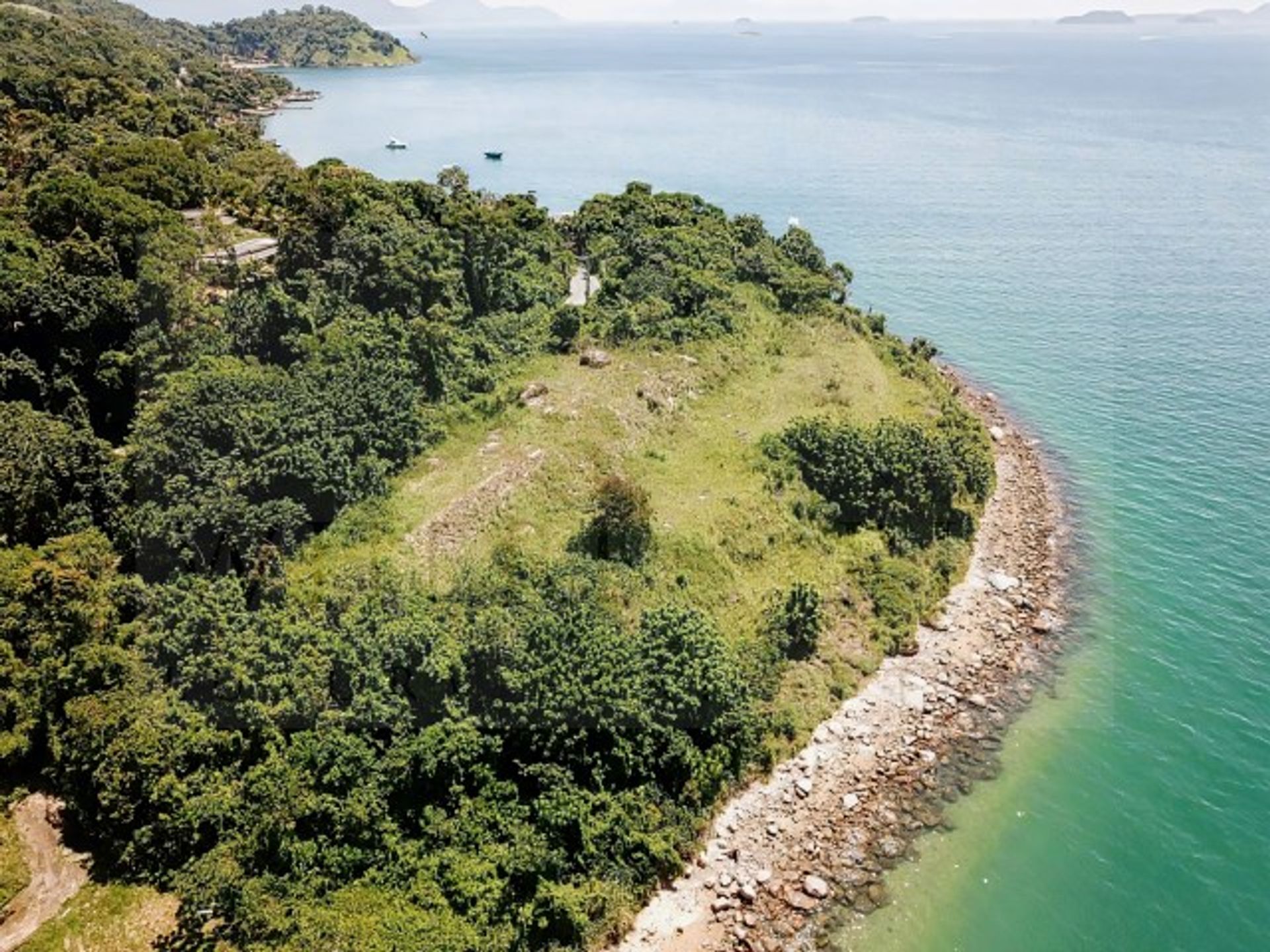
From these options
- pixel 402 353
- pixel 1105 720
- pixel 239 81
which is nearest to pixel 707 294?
pixel 402 353

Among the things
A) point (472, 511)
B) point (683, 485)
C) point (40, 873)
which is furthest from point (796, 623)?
point (40, 873)

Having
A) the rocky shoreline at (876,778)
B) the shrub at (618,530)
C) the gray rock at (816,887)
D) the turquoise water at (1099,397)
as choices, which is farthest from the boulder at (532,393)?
the turquoise water at (1099,397)

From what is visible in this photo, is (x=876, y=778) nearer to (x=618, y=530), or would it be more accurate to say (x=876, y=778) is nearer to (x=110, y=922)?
(x=618, y=530)

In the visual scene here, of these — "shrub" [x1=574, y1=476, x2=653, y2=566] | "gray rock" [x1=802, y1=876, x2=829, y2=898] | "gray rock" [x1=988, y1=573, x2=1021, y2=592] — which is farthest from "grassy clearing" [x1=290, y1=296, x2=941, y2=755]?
"gray rock" [x1=988, y1=573, x2=1021, y2=592]

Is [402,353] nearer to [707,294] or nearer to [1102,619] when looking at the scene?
[707,294]

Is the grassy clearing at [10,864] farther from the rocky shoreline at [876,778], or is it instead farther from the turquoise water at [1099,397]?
the turquoise water at [1099,397]
